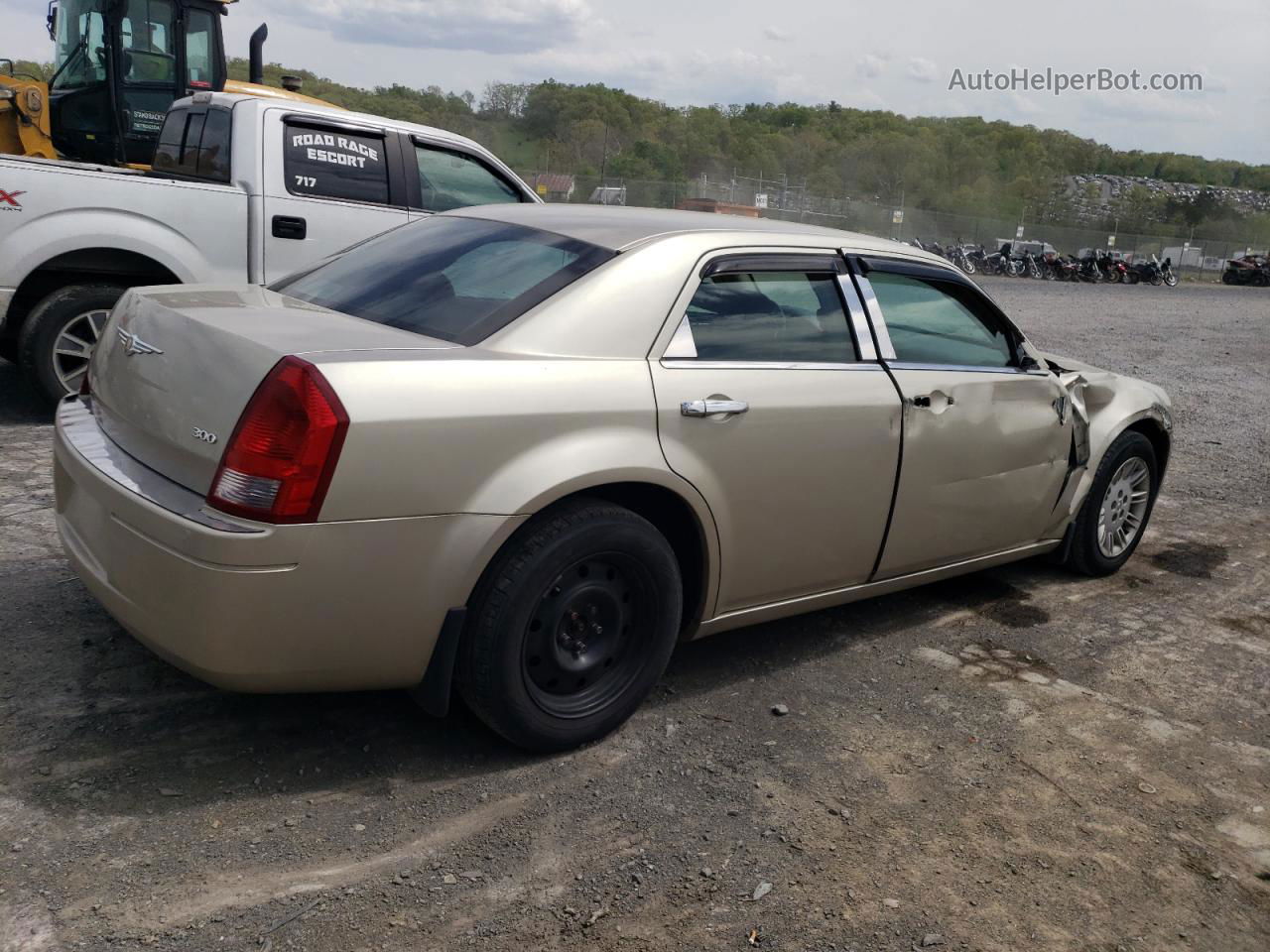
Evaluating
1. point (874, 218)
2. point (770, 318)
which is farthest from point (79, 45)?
Result: point (874, 218)

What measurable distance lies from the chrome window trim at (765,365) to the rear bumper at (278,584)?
31.2 inches

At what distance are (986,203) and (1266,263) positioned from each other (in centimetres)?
2498

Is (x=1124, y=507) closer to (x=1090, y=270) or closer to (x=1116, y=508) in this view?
(x=1116, y=508)

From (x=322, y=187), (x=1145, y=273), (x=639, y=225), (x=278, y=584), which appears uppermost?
(x=639, y=225)

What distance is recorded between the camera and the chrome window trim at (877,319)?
4195 mm

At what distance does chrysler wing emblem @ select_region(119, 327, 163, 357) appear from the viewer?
3.28 metres

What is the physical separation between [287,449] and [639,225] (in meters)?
1.55

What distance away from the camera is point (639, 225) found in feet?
12.7

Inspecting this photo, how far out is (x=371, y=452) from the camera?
2.88m

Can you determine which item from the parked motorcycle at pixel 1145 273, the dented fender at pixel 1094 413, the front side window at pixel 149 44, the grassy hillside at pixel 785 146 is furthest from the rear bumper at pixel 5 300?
the parked motorcycle at pixel 1145 273

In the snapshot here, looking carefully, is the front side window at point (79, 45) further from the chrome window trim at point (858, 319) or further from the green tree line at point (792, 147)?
the green tree line at point (792, 147)

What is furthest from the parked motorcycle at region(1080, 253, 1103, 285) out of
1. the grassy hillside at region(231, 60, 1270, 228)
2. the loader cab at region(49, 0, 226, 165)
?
the loader cab at region(49, 0, 226, 165)

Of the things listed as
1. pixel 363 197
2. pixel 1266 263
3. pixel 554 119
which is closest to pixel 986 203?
pixel 1266 263

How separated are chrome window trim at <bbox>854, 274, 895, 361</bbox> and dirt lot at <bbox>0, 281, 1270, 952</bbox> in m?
1.16
